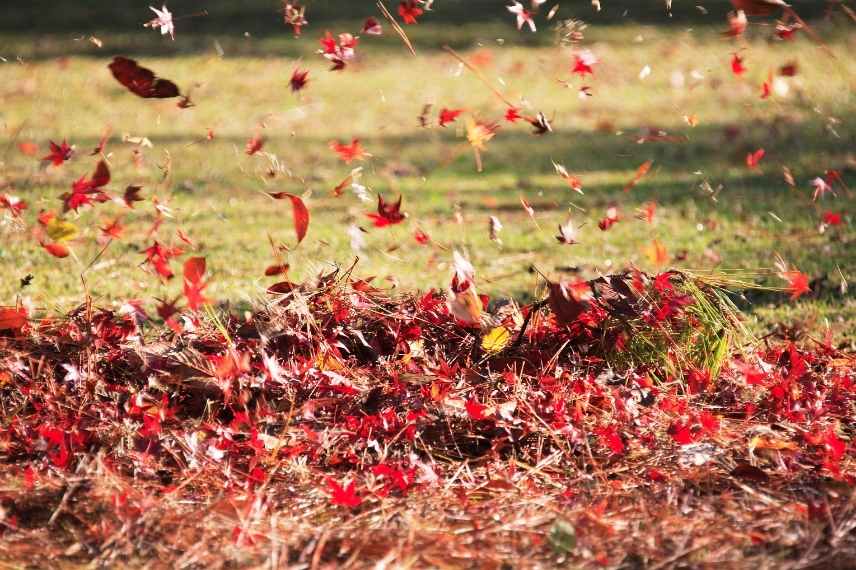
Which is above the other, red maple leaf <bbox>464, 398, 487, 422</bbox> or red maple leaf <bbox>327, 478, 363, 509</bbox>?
red maple leaf <bbox>464, 398, 487, 422</bbox>

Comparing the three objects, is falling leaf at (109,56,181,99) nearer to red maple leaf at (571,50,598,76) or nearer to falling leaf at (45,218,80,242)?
falling leaf at (45,218,80,242)

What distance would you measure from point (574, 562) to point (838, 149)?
6.48m

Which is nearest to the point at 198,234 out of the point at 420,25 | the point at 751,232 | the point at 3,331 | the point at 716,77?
the point at 3,331

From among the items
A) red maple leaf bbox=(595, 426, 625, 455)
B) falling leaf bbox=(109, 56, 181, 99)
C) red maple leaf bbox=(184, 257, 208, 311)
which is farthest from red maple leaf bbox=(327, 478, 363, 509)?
falling leaf bbox=(109, 56, 181, 99)

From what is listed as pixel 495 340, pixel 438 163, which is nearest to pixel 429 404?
pixel 495 340

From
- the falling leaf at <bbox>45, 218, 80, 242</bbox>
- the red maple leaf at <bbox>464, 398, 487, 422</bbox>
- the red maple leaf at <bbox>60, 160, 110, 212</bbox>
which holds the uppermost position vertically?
the red maple leaf at <bbox>60, 160, 110, 212</bbox>

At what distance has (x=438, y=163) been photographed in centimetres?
763

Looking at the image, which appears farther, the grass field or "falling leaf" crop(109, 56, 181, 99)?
"falling leaf" crop(109, 56, 181, 99)

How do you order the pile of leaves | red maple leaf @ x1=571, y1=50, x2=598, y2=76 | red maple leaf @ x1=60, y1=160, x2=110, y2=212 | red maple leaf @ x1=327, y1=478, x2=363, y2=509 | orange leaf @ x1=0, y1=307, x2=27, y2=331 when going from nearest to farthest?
the pile of leaves
red maple leaf @ x1=327, y1=478, x2=363, y2=509
red maple leaf @ x1=60, y1=160, x2=110, y2=212
orange leaf @ x1=0, y1=307, x2=27, y2=331
red maple leaf @ x1=571, y1=50, x2=598, y2=76

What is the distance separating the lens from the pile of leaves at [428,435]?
2418mm

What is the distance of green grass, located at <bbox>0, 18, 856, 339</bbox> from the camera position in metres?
5.03

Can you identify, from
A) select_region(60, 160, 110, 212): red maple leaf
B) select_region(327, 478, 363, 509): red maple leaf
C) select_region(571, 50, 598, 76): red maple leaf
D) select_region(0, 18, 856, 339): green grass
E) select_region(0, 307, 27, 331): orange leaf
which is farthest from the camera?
select_region(0, 18, 856, 339): green grass

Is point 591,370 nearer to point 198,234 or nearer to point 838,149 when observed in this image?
point 198,234

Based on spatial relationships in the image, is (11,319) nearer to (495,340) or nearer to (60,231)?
(60,231)
